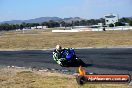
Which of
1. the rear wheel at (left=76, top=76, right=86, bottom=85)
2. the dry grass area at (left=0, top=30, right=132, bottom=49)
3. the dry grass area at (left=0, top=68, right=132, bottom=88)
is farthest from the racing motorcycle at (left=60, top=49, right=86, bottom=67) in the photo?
the dry grass area at (left=0, top=30, right=132, bottom=49)

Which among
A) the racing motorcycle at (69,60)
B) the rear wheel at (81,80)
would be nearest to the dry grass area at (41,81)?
the rear wheel at (81,80)

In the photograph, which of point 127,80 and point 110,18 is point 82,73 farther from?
point 110,18

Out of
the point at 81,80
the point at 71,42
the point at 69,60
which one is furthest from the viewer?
the point at 71,42

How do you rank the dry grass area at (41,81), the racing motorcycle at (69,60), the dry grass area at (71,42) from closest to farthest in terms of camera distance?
the dry grass area at (41,81), the racing motorcycle at (69,60), the dry grass area at (71,42)

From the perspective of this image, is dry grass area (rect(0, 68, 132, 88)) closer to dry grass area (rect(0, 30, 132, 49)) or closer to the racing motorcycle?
the racing motorcycle

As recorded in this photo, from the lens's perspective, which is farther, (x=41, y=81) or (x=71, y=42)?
(x=71, y=42)

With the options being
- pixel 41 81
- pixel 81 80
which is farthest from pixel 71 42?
pixel 81 80

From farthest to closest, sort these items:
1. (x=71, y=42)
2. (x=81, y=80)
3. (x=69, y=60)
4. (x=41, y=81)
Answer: (x=71, y=42) < (x=69, y=60) < (x=41, y=81) < (x=81, y=80)

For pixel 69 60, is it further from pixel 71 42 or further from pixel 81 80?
pixel 71 42

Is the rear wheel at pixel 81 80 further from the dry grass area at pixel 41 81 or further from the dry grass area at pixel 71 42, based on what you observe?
the dry grass area at pixel 71 42

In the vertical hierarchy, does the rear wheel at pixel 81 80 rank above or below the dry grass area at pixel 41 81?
above

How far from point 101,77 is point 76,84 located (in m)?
1.69

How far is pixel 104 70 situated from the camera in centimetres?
1689

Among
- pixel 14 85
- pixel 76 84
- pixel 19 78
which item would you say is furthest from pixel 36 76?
pixel 76 84
